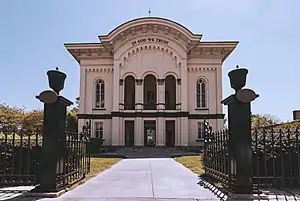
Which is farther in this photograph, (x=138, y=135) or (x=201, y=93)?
(x=201, y=93)

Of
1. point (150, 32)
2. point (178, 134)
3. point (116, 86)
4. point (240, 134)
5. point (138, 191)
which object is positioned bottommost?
point (138, 191)

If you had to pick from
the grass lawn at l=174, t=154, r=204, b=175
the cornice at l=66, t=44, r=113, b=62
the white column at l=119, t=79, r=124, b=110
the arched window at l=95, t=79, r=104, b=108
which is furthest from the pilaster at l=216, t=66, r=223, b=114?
the grass lawn at l=174, t=154, r=204, b=175

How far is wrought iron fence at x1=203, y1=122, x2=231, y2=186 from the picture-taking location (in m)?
8.37

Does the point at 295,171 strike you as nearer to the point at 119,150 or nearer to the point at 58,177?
the point at 58,177

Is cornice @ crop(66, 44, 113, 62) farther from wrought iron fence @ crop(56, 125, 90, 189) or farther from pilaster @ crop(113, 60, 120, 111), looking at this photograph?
wrought iron fence @ crop(56, 125, 90, 189)

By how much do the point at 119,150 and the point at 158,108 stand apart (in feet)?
19.7

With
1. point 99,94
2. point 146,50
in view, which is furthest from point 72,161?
point 99,94

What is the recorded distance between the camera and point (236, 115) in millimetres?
7676

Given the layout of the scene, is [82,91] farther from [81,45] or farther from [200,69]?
[200,69]

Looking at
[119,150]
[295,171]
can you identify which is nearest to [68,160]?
[295,171]

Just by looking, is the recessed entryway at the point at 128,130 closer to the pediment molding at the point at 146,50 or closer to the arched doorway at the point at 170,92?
the arched doorway at the point at 170,92

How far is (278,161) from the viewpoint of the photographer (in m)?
8.70

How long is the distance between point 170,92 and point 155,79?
287 cm

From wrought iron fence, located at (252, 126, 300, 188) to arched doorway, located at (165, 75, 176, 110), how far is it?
1087 inches
